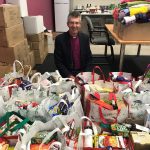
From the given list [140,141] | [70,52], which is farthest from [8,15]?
[140,141]

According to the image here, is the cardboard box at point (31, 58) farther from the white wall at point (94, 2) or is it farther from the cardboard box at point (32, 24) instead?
the white wall at point (94, 2)

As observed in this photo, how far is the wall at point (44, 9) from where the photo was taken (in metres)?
4.34

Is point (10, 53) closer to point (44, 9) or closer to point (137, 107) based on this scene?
point (137, 107)

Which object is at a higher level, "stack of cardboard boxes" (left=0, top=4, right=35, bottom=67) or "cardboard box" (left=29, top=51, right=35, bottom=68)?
"stack of cardboard boxes" (left=0, top=4, right=35, bottom=67)

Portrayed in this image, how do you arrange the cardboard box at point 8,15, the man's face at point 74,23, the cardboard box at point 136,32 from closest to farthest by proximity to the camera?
1. the man's face at point 74,23
2. the cardboard box at point 136,32
3. the cardboard box at point 8,15

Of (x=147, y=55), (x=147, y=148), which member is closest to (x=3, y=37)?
(x=147, y=148)

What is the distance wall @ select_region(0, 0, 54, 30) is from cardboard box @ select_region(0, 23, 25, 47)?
1521 millimetres

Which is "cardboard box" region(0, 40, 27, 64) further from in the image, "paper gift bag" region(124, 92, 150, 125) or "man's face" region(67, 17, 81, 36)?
"paper gift bag" region(124, 92, 150, 125)

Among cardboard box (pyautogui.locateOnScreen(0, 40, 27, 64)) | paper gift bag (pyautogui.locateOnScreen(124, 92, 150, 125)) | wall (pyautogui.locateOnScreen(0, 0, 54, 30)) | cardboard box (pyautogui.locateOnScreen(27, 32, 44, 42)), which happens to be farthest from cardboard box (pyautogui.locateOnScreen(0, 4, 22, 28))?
paper gift bag (pyautogui.locateOnScreen(124, 92, 150, 125))

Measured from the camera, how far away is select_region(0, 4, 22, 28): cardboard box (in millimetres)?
2438

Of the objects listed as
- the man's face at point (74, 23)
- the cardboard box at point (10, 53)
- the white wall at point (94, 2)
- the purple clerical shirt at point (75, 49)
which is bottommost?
the cardboard box at point (10, 53)

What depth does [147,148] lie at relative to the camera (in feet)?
3.10

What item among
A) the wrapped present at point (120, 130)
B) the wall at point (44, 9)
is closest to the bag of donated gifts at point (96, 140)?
the wrapped present at point (120, 130)

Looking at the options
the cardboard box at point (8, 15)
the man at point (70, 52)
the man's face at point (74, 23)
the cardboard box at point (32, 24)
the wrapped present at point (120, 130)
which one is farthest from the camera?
the cardboard box at point (32, 24)
